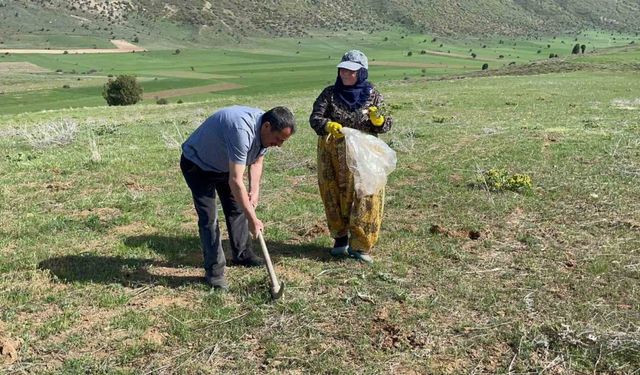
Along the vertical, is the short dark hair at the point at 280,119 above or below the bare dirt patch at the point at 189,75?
above

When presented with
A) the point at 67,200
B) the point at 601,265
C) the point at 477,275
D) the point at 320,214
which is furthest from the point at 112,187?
the point at 601,265

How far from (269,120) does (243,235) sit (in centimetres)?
168

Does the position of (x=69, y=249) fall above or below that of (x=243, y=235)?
below

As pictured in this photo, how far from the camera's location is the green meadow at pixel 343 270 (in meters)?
4.30

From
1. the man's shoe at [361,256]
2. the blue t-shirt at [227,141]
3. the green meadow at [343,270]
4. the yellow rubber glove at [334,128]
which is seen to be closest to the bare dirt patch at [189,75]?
the green meadow at [343,270]

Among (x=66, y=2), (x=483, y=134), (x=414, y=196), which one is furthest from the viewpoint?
(x=66, y=2)

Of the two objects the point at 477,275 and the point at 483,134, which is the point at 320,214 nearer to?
the point at 477,275

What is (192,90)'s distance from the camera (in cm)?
6078

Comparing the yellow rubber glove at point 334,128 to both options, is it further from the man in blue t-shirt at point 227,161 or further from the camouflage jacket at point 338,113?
the man in blue t-shirt at point 227,161

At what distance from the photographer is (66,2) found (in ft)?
422

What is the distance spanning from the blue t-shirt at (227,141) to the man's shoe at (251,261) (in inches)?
47.4

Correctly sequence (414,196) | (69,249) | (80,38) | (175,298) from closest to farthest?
1. (175,298)
2. (69,249)
3. (414,196)
4. (80,38)

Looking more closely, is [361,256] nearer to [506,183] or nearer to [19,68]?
[506,183]

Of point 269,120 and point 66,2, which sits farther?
point 66,2
